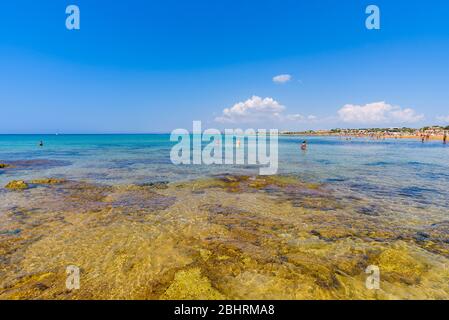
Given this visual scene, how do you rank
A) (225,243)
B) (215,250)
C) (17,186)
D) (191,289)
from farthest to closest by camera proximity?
(17,186) → (225,243) → (215,250) → (191,289)

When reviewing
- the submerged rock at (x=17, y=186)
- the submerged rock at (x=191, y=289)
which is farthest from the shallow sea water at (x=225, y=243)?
the submerged rock at (x=17, y=186)

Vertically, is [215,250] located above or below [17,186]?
below

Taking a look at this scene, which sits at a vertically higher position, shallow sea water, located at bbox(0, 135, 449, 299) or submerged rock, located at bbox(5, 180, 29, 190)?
submerged rock, located at bbox(5, 180, 29, 190)

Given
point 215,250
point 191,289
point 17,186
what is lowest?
point 191,289

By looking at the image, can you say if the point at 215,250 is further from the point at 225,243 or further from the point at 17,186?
the point at 17,186

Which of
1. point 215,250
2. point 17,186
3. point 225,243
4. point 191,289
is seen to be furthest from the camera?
point 17,186

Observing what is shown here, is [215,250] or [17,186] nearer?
[215,250]

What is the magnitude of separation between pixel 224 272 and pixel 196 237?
114 inches

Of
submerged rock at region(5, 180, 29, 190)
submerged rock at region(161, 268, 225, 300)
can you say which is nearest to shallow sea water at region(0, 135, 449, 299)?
submerged rock at region(161, 268, 225, 300)

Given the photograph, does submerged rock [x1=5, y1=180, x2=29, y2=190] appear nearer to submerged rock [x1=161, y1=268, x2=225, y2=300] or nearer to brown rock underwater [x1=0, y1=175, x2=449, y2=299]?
brown rock underwater [x1=0, y1=175, x2=449, y2=299]

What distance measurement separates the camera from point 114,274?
298 inches

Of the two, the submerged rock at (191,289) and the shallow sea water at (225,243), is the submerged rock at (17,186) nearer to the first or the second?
the shallow sea water at (225,243)

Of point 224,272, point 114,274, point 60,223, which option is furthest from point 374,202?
point 60,223

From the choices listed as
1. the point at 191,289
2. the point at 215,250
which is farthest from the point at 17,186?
the point at 191,289
